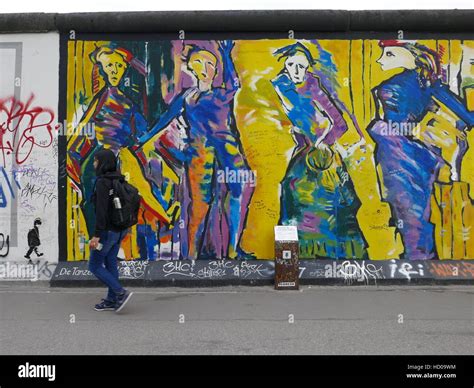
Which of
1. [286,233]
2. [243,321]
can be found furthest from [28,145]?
[243,321]

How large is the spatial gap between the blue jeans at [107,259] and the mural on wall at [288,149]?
1.93 m

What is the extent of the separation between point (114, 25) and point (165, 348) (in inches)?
212

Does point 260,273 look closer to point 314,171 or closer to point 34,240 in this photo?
point 314,171

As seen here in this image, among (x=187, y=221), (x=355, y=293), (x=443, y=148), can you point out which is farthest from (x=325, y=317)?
(x=443, y=148)

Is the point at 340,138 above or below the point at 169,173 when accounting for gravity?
above

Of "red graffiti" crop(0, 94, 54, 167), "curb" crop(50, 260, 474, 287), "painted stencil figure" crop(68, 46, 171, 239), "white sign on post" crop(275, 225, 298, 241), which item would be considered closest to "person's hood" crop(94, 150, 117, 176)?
"painted stencil figure" crop(68, 46, 171, 239)

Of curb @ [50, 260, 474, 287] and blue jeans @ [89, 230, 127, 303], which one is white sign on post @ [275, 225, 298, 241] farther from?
blue jeans @ [89, 230, 127, 303]

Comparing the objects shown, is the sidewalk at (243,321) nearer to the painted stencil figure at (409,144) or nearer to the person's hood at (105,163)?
the painted stencil figure at (409,144)

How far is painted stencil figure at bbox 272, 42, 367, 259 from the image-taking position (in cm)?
859

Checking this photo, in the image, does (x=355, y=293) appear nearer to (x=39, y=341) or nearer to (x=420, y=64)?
(x=420, y=64)

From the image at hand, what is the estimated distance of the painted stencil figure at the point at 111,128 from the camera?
8594mm

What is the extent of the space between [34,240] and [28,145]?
58.7 inches

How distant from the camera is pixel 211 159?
28.2 feet

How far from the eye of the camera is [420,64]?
8.62m
